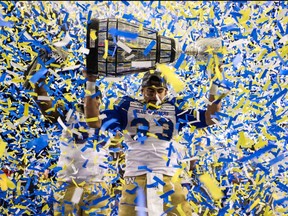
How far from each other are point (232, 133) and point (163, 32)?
0.80 metres

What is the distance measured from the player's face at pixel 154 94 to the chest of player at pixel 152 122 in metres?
0.06

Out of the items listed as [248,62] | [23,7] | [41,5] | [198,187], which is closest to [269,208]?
[198,187]

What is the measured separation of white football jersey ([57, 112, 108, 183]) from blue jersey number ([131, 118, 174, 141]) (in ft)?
1.16

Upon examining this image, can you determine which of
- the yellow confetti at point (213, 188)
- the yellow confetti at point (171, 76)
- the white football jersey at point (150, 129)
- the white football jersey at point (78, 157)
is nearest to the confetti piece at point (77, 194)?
the white football jersey at point (78, 157)

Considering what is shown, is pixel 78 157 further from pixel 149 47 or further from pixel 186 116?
pixel 149 47

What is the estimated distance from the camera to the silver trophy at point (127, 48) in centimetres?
199

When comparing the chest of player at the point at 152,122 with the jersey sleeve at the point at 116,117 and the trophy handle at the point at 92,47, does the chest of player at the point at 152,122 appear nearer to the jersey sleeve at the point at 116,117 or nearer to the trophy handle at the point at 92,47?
the jersey sleeve at the point at 116,117

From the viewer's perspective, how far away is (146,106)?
2.54 metres

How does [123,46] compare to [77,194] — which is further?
[77,194]

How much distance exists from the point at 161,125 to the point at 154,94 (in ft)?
0.59

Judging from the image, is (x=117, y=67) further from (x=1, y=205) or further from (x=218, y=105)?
(x=1, y=205)

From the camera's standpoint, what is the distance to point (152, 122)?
98.5 inches

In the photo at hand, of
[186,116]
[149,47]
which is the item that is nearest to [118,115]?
[186,116]

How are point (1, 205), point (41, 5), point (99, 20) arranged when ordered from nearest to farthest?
point (99, 20) → point (41, 5) → point (1, 205)
